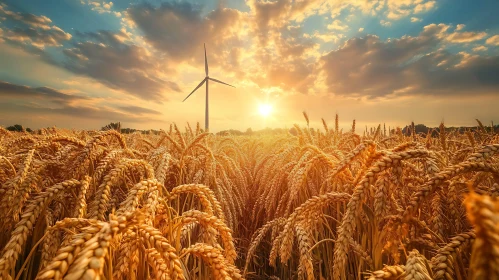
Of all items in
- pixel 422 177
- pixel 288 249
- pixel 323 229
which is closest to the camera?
pixel 288 249

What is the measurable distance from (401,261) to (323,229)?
1.21 meters

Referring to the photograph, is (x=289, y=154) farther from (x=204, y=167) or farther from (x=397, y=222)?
(x=397, y=222)

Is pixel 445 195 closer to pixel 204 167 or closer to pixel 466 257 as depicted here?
pixel 466 257

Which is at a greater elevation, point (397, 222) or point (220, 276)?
point (397, 222)

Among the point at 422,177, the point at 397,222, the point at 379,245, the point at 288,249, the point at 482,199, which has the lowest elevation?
the point at 288,249

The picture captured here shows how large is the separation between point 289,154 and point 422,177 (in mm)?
2705

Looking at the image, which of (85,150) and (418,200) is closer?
(418,200)

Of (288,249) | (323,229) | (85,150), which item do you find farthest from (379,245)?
(85,150)

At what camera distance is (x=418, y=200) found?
1.26m

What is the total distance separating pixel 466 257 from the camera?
1615 millimetres

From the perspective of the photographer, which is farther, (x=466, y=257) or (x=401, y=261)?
(x=401, y=261)

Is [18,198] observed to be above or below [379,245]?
above

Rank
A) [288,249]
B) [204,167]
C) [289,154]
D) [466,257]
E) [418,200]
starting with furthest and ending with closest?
[289,154] < [204,167] < [288,249] < [466,257] < [418,200]

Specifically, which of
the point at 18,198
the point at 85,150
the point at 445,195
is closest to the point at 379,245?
the point at 445,195
